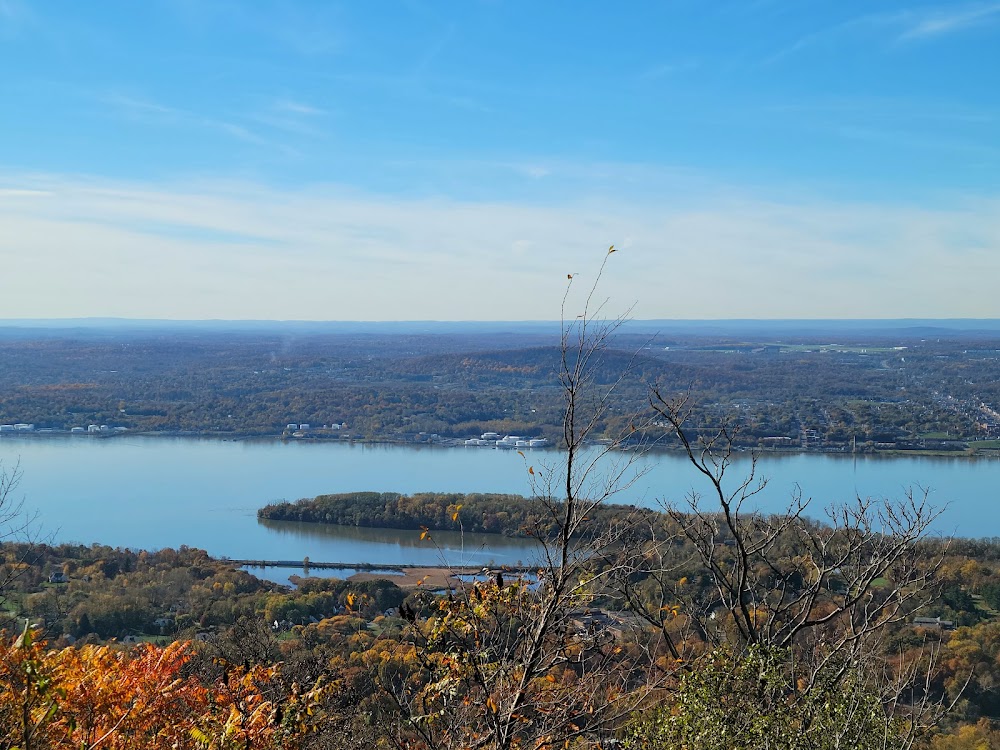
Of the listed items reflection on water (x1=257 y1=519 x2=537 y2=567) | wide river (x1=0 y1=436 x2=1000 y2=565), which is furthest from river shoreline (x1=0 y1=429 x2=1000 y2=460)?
reflection on water (x1=257 y1=519 x2=537 y2=567)

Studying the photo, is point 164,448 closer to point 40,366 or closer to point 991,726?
point 40,366

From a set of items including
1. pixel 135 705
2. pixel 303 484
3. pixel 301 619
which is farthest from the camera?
pixel 303 484

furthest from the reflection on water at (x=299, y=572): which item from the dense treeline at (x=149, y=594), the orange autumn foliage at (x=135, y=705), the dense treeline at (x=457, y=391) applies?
the orange autumn foliage at (x=135, y=705)

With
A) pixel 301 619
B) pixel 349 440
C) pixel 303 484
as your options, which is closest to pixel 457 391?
pixel 349 440

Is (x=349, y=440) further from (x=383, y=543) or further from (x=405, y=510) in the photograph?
(x=383, y=543)

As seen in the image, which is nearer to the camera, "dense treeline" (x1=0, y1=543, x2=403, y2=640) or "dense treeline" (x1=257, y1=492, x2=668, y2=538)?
"dense treeline" (x1=0, y1=543, x2=403, y2=640)

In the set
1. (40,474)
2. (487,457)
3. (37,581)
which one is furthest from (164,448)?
(37,581)

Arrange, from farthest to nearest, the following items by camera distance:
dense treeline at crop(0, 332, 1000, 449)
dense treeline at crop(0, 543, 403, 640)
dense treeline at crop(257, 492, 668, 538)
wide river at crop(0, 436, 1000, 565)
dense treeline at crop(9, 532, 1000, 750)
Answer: dense treeline at crop(0, 332, 1000, 449), wide river at crop(0, 436, 1000, 565), dense treeline at crop(257, 492, 668, 538), dense treeline at crop(0, 543, 403, 640), dense treeline at crop(9, 532, 1000, 750)

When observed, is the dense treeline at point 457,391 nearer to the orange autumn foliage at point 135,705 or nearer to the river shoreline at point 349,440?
the river shoreline at point 349,440

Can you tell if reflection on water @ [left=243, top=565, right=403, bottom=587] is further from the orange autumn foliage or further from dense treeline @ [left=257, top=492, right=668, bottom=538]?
the orange autumn foliage

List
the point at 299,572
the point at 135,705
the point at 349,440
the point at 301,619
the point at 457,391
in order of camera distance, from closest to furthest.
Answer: the point at 135,705 < the point at 301,619 < the point at 299,572 < the point at 349,440 < the point at 457,391
